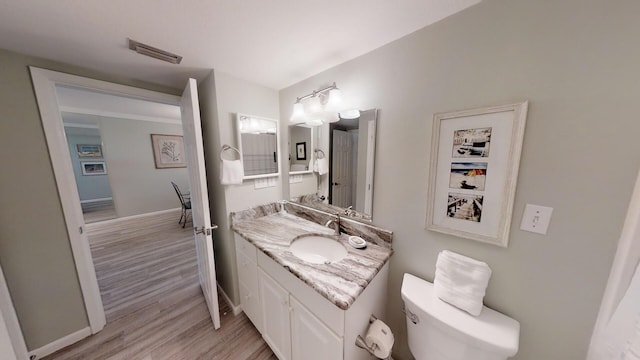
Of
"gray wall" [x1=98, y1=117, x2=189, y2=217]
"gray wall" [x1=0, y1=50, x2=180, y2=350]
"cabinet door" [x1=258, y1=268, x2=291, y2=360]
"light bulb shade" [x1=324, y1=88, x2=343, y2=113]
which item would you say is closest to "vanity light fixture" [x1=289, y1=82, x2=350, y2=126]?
"light bulb shade" [x1=324, y1=88, x2=343, y2=113]

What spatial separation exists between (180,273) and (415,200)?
9.20 ft

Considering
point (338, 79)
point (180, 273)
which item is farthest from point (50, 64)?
point (180, 273)

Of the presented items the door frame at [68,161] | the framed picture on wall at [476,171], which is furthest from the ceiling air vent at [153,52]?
the framed picture on wall at [476,171]

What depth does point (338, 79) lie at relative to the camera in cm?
131

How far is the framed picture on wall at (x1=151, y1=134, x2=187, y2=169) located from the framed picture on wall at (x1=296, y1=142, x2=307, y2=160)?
3.81 metres

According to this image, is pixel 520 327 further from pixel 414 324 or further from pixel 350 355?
pixel 350 355

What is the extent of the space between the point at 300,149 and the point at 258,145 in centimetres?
39

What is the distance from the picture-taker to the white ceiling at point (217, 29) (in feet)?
2.61

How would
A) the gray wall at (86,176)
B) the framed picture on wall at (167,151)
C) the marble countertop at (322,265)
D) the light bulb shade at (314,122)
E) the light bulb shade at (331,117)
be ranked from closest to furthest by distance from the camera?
1. the marble countertop at (322,265)
2. the light bulb shade at (331,117)
3. the light bulb shade at (314,122)
4. the framed picture on wall at (167,151)
5. the gray wall at (86,176)

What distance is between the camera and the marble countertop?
845 millimetres

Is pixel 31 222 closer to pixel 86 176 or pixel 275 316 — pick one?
pixel 275 316

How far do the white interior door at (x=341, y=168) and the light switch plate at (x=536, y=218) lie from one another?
0.89 metres

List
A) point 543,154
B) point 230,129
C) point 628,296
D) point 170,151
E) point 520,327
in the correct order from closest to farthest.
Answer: point 628,296 → point 543,154 → point 520,327 → point 230,129 → point 170,151

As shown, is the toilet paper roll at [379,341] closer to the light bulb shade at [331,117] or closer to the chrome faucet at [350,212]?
the chrome faucet at [350,212]
